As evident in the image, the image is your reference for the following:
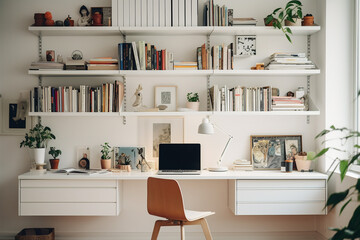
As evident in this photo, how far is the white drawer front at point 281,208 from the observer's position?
3385 mm

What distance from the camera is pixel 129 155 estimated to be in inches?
149

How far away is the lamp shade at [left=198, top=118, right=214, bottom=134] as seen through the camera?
351 cm

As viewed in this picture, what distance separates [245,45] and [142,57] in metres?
1.06

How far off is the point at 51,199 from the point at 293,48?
2770 millimetres

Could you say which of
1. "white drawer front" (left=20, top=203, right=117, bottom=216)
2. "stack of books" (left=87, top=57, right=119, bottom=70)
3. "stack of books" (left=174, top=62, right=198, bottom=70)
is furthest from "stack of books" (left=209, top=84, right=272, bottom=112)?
"white drawer front" (left=20, top=203, right=117, bottom=216)

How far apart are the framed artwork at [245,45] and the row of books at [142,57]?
0.73 metres

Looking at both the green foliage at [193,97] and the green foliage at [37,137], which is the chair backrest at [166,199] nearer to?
the green foliage at [193,97]

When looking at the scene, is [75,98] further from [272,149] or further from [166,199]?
[272,149]

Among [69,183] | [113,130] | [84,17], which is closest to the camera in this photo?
[69,183]

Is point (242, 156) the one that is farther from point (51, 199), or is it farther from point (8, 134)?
point (8, 134)

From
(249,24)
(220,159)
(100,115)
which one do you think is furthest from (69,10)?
(220,159)

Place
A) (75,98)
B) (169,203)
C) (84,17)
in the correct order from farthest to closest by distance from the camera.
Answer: (84,17), (75,98), (169,203)

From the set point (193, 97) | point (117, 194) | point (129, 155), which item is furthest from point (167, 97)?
point (117, 194)

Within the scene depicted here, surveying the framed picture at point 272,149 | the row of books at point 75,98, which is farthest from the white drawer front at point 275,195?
the row of books at point 75,98
